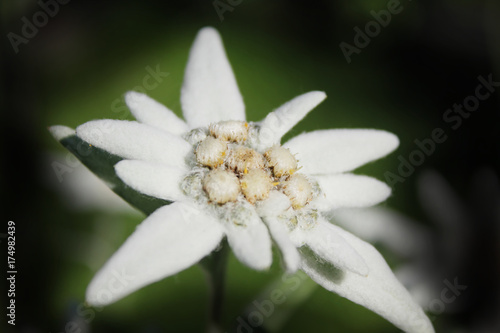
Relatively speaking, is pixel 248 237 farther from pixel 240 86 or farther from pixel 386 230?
pixel 240 86

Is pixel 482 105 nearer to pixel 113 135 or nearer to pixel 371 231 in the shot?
pixel 371 231

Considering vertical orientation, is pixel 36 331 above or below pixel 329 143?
below

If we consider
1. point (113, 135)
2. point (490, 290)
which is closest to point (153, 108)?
point (113, 135)

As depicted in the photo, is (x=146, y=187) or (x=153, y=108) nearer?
(x=146, y=187)
